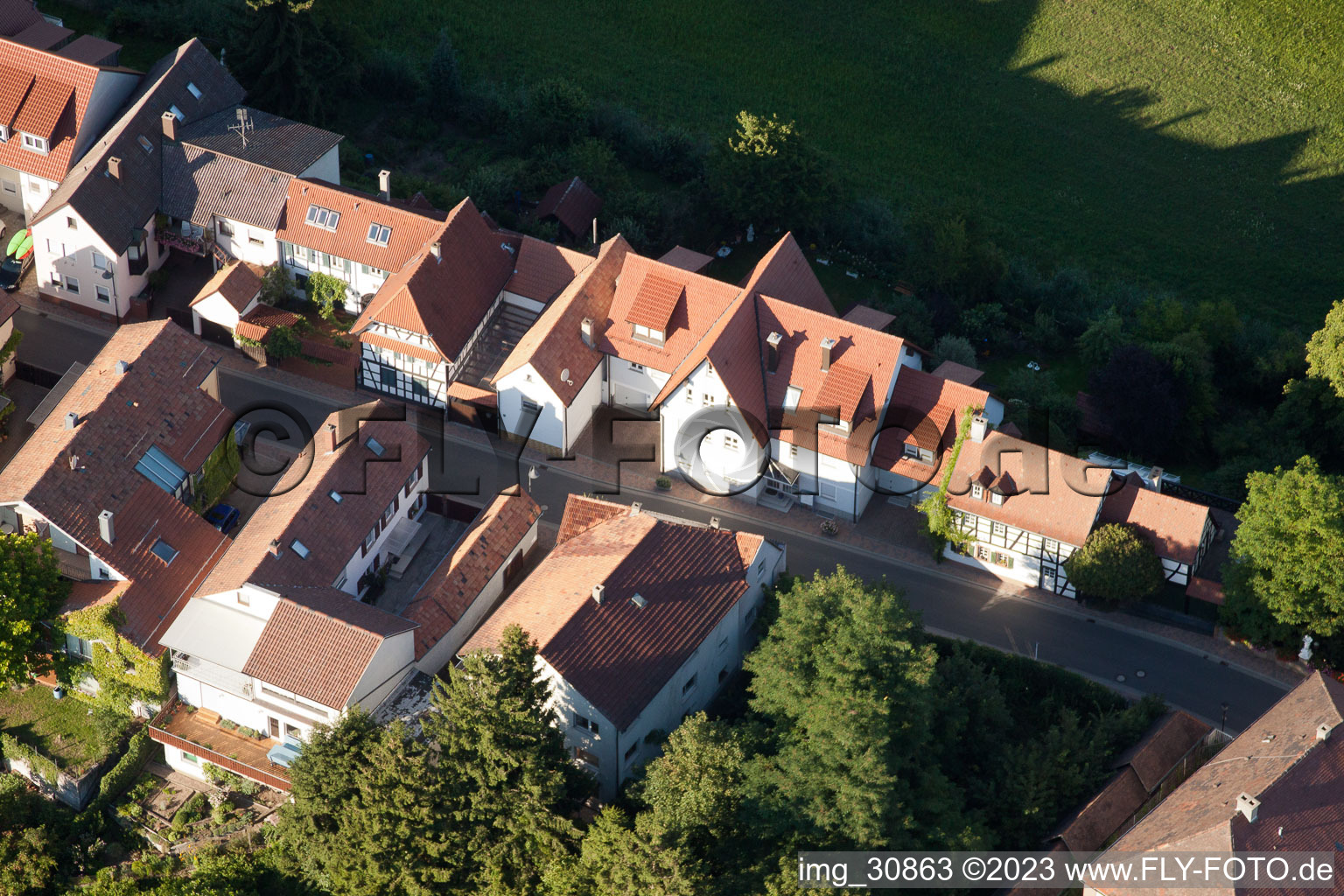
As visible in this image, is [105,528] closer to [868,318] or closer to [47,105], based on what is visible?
[47,105]

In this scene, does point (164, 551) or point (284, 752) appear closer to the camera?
point (284, 752)

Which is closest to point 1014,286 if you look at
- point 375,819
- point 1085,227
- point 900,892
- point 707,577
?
point 1085,227

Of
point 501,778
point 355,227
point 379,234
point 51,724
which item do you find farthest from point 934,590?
point 51,724

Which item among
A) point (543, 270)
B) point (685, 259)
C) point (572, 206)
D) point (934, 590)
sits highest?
point (685, 259)

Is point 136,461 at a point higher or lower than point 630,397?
lower

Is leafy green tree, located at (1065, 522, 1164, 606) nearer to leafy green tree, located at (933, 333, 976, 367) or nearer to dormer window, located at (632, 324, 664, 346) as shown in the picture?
leafy green tree, located at (933, 333, 976, 367)

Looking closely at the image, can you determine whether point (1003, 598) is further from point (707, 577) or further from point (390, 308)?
point (390, 308)

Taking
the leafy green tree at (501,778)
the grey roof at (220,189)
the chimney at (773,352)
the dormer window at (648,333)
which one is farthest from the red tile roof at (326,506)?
the chimney at (773,352)
